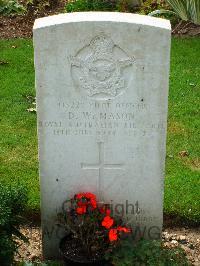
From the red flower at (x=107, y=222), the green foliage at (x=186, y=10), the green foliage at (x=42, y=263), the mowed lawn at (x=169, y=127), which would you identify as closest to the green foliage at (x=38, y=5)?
the mowed lawn at (x=169, y=127)

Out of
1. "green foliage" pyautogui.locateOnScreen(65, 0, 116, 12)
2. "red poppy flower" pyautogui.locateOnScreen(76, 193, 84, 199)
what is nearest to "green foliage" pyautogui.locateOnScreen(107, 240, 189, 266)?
"red poppy flower" pyautogui.locateOnScreen(76, 193, 84, 199)

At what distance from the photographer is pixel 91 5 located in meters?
11.6

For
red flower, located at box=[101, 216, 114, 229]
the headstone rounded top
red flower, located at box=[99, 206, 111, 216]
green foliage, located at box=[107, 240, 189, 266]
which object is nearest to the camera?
the headstone rounded top

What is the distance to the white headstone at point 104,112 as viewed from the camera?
14.8 ft

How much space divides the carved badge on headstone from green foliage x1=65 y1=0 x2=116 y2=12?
Answer: 7.02 metres

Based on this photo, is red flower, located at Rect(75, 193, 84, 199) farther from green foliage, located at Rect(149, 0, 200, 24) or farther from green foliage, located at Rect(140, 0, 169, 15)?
green foliage, located at Rect(140, 0, 169, 15)

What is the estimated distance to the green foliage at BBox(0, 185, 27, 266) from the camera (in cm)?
453

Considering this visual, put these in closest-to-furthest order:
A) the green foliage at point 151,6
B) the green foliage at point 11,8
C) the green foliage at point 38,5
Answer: the green foliage at point 151,6, the green foliage at point 11,8, the green foliage at point 38,5

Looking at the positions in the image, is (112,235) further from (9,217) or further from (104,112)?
(104,112)

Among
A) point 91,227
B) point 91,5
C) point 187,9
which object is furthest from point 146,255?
point 91,5

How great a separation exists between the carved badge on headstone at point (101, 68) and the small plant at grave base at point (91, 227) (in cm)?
85

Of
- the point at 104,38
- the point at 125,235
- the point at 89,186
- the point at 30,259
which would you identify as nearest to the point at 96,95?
the point at 104,38

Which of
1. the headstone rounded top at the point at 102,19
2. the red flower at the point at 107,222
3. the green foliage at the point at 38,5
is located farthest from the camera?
the green foliage at the point at 38,5

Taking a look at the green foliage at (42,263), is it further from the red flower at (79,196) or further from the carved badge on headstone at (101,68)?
the carved badge on headstone at (101,68)
